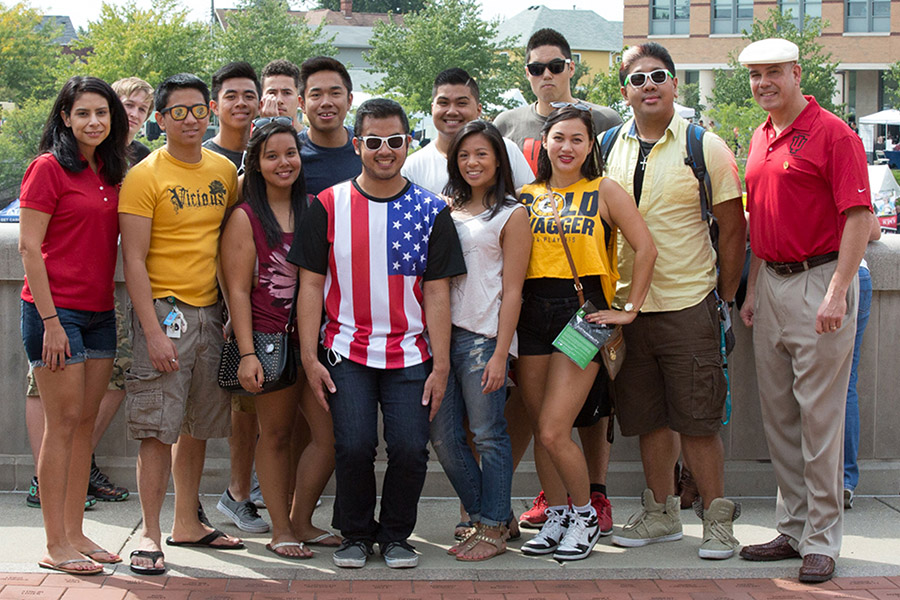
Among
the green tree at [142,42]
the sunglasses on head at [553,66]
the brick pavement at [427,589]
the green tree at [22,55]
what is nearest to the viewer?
the brick pavement at [427,589]

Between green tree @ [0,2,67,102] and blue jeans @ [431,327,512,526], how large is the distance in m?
42.4

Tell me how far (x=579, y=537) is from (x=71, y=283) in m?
2.61

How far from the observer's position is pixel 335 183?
519cm

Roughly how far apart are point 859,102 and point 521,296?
5502 centimetres

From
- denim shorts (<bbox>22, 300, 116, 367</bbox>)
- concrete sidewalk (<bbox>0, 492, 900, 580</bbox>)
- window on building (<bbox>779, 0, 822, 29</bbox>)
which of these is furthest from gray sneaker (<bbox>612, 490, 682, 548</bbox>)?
window on building (<bbox>779, 0, 822, 29</bbox>)

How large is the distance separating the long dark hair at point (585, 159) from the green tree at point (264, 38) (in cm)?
4313

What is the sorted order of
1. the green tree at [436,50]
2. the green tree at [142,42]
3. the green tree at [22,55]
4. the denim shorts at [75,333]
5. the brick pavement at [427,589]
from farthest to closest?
the green tree at [436,50] < the green tree at [22,55] < the green tree at [142,42] < the denim shorts at [75,333] < the brick pavement at [427,589]

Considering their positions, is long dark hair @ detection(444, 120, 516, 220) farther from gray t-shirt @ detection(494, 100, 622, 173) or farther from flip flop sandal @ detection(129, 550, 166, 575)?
flip flop sandal @ detection(129, 550, 166, 575)

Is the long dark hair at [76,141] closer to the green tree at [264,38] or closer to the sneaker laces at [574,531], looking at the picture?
the sneaker laces at [574,531]

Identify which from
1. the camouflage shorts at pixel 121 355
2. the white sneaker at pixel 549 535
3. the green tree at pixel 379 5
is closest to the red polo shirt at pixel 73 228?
the camouflage shorts at pixel 121 355

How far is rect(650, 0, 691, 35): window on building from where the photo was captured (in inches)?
2168

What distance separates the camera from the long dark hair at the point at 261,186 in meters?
4.73

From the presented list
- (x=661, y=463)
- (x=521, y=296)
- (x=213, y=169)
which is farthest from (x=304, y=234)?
(x=661, y=463)

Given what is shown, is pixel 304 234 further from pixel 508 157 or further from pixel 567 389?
pixel 567 389
